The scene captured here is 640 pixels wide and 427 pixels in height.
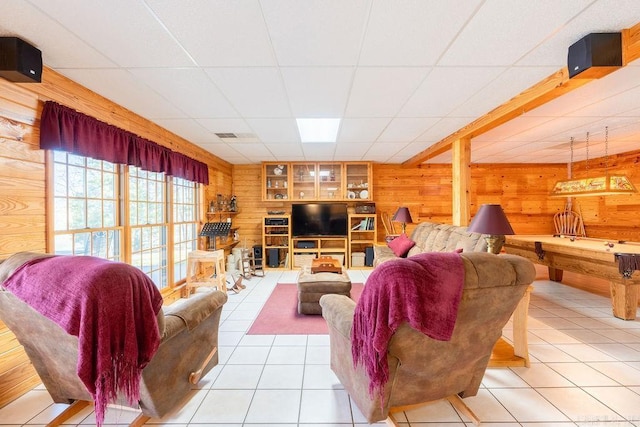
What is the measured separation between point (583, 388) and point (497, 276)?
1.61m

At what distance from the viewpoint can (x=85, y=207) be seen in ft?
8.95

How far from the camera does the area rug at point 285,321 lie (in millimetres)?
3059

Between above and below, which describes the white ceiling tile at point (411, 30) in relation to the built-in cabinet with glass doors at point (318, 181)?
above

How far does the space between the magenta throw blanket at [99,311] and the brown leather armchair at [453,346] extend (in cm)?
109

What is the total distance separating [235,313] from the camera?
3576 millimetres

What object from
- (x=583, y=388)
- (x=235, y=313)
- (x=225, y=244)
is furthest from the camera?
(x=225, y=244)

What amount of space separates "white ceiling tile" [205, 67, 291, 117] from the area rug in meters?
2.43

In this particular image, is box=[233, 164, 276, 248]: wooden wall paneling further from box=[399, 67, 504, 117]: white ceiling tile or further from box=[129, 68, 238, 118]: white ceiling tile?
box=[399, 67, 504, 117]: white ceiling tile

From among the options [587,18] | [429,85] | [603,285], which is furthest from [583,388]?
[603,285]

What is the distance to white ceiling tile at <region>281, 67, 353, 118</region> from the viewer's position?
7.50 feet

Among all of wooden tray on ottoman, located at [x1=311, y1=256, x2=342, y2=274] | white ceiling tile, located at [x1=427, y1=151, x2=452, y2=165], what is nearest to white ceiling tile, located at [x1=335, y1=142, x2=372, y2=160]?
white ceiling tile, located at [x1=427, y1=151, x2=452, y2=165]

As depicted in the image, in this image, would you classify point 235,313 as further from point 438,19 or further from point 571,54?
point 571,54

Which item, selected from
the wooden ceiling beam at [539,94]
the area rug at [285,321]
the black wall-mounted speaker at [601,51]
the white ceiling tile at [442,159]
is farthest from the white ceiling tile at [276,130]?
the white ceiling tile at [442,159]

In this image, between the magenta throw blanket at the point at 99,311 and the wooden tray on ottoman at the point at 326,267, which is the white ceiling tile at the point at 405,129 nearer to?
the wooden tray on ottoman at the point at 326,267
